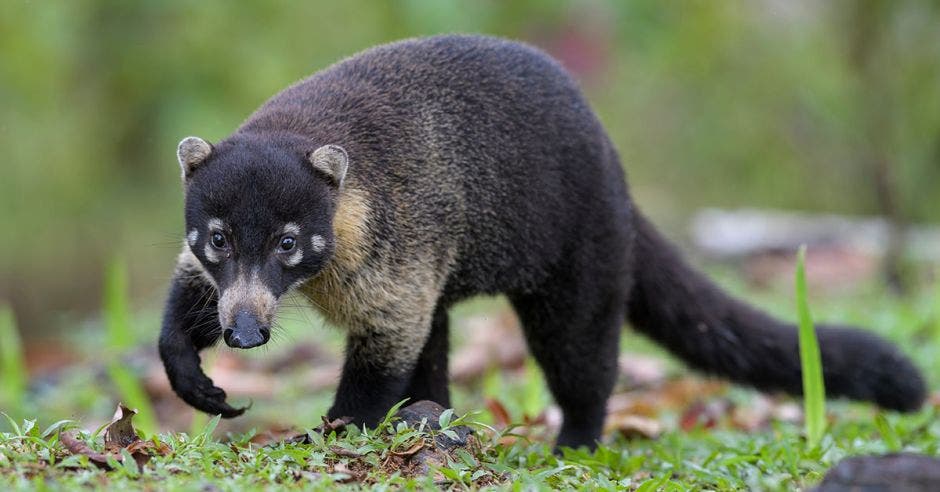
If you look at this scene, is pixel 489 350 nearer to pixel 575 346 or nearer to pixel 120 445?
pixel 575 346

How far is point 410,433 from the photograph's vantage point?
4402 mm

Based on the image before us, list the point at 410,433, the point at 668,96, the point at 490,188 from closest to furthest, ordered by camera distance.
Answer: the point at 410,433, the point at 490,188, the point at 668,96

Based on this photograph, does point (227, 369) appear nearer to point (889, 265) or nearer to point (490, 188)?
point (490, 188)

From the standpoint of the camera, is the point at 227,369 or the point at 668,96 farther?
the point at 668,96

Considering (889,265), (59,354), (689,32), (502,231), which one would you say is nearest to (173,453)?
(502,231)

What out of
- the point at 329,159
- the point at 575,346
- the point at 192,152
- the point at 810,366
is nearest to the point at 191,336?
the point at 192,152

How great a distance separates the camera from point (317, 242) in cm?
491

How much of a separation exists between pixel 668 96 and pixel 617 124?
0.81 meters

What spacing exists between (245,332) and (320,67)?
8479 millimetres

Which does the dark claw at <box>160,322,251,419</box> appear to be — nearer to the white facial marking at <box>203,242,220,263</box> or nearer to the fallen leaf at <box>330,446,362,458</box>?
the white facial marking at <box>203,242,220,263</box>

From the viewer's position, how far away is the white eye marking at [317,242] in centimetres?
489

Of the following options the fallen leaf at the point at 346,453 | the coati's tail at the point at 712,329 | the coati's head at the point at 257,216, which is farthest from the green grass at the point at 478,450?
the coati's head at the point at 257,216

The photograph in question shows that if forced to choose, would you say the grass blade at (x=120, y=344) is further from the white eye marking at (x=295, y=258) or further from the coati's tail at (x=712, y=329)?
the coati's tail at (x=712, y=329)

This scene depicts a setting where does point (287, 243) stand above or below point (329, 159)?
below
